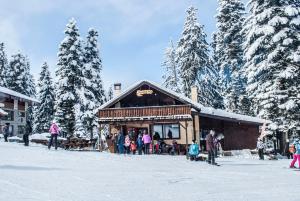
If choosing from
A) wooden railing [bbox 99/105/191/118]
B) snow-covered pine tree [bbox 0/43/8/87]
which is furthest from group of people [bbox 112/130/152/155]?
snow-covered pine tree [bbox 0/43/8/87]

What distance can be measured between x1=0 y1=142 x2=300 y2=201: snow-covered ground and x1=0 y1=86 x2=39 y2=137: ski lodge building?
989 inches

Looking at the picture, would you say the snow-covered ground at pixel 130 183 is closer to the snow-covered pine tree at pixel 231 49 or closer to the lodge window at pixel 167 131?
the lodge window at pixel 167 131

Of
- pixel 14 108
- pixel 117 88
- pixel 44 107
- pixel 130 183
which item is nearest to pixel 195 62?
pixel 117 88

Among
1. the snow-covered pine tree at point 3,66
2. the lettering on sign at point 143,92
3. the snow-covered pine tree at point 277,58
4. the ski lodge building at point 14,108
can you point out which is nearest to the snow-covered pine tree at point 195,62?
the lettering on sign at point 143,92

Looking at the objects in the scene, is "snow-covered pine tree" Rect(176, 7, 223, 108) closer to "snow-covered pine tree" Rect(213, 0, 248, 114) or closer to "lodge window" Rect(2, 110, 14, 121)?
"snow-covered pine tree" Rect(213, 0, 248, 114)

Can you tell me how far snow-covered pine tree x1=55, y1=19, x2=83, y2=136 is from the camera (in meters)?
39.5

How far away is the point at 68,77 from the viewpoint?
40.1 meters

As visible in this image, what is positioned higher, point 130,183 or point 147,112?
point 147,112

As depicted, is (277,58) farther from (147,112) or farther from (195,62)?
(195,62)

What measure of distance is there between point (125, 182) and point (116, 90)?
72.7ft

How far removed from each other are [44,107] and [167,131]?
86.8ft

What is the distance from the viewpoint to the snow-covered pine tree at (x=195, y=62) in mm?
44656

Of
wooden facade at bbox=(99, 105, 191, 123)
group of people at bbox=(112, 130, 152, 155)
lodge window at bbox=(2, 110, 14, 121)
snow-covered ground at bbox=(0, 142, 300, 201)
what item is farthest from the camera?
lodge window at bbox=(2, 110, 14, 121)

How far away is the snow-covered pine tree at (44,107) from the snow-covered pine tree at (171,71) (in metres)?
16.9
